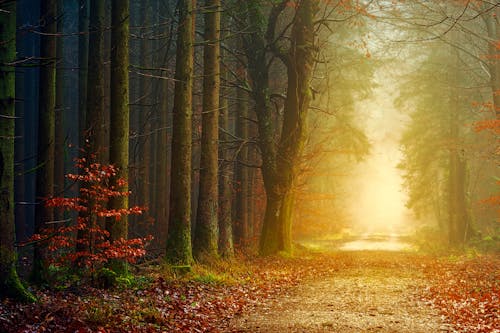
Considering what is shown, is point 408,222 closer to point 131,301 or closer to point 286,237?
point 286,237

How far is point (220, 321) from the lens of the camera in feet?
31.2

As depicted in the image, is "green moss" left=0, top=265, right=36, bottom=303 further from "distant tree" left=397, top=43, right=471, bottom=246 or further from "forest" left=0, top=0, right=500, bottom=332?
"distant tree" left=397, top=43, right=471, bottom=246

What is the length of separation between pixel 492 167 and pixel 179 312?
86.7ft

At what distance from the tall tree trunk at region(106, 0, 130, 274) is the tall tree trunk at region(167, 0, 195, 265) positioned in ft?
7.46

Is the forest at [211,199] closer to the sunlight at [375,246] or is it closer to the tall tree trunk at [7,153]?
the tall tree trunk at [7,153]

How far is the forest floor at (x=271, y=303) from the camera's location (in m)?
8.06

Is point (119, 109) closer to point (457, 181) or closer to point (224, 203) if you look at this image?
point (224, 203)

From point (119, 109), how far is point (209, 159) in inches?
183

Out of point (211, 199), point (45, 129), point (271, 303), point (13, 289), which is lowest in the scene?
point (271, 303)

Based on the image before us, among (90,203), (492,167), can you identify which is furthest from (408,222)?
(90,203)

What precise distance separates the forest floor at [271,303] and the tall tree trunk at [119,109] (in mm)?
1244

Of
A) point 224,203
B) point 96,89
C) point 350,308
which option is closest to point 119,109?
point 96,89

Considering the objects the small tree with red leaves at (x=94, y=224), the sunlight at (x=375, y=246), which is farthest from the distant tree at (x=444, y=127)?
the small tree with red leaves at (x=94, y=224)

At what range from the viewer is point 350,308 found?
1089 cm
